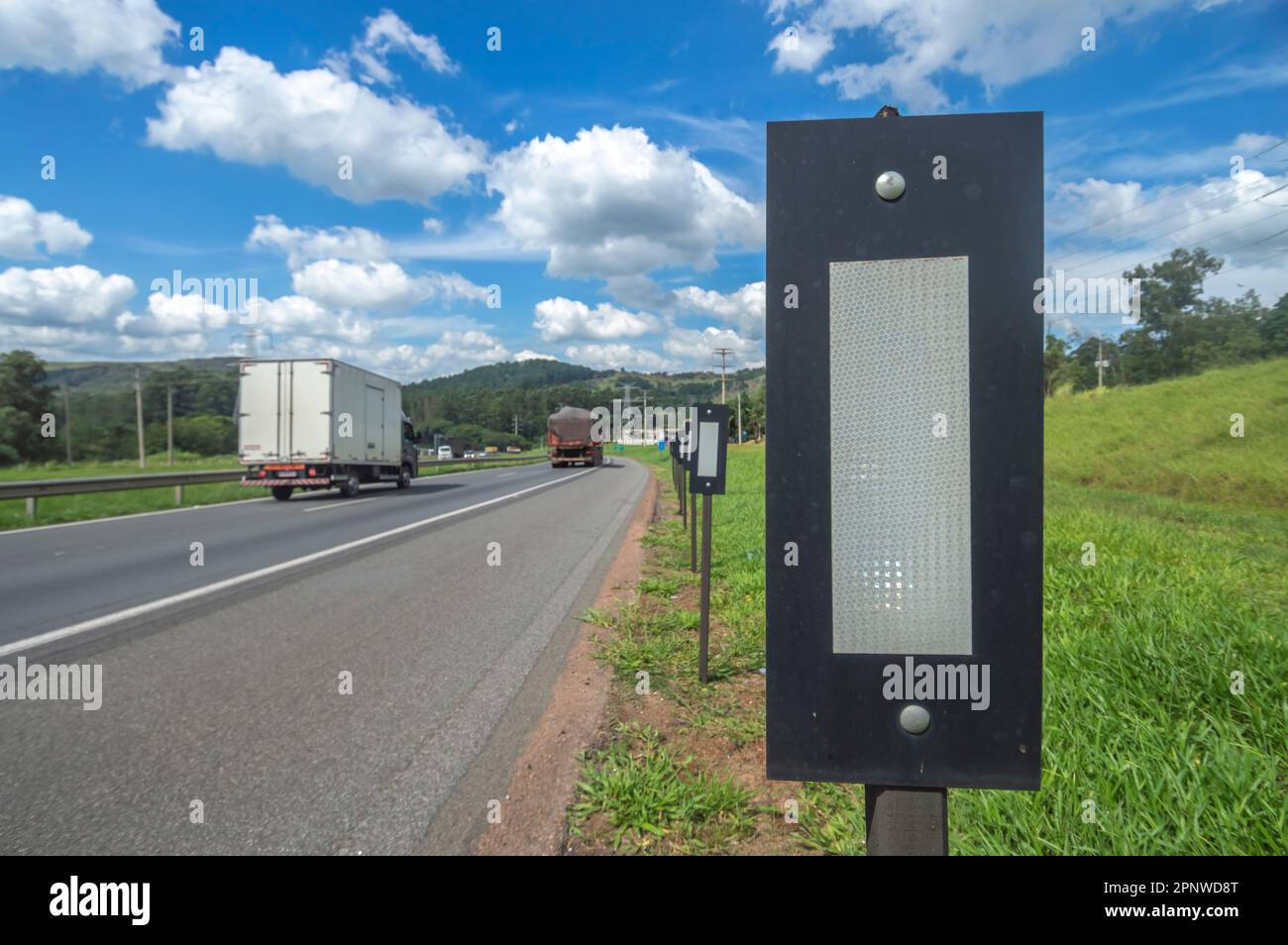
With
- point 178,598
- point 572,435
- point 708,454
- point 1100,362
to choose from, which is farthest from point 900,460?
point 1100,362

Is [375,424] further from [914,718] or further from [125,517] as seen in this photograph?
[914,718]

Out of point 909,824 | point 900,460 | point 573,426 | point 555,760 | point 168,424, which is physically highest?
point 168,424

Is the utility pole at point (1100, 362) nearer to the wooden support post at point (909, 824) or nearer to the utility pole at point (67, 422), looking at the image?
the wooden support post at point (909, 824)

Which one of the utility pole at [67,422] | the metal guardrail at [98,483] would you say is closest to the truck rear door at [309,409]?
the metal guardrail at [98,483]

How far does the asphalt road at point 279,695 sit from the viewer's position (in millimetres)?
2789

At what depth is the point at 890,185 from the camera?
95 cm

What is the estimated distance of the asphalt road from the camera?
2789 millimetres

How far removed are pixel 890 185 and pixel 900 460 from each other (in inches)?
13.9

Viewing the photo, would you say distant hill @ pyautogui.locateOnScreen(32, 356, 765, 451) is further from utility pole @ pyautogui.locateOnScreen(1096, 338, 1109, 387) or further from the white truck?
the white truck

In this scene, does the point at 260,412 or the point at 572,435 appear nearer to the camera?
the point at 260,412
